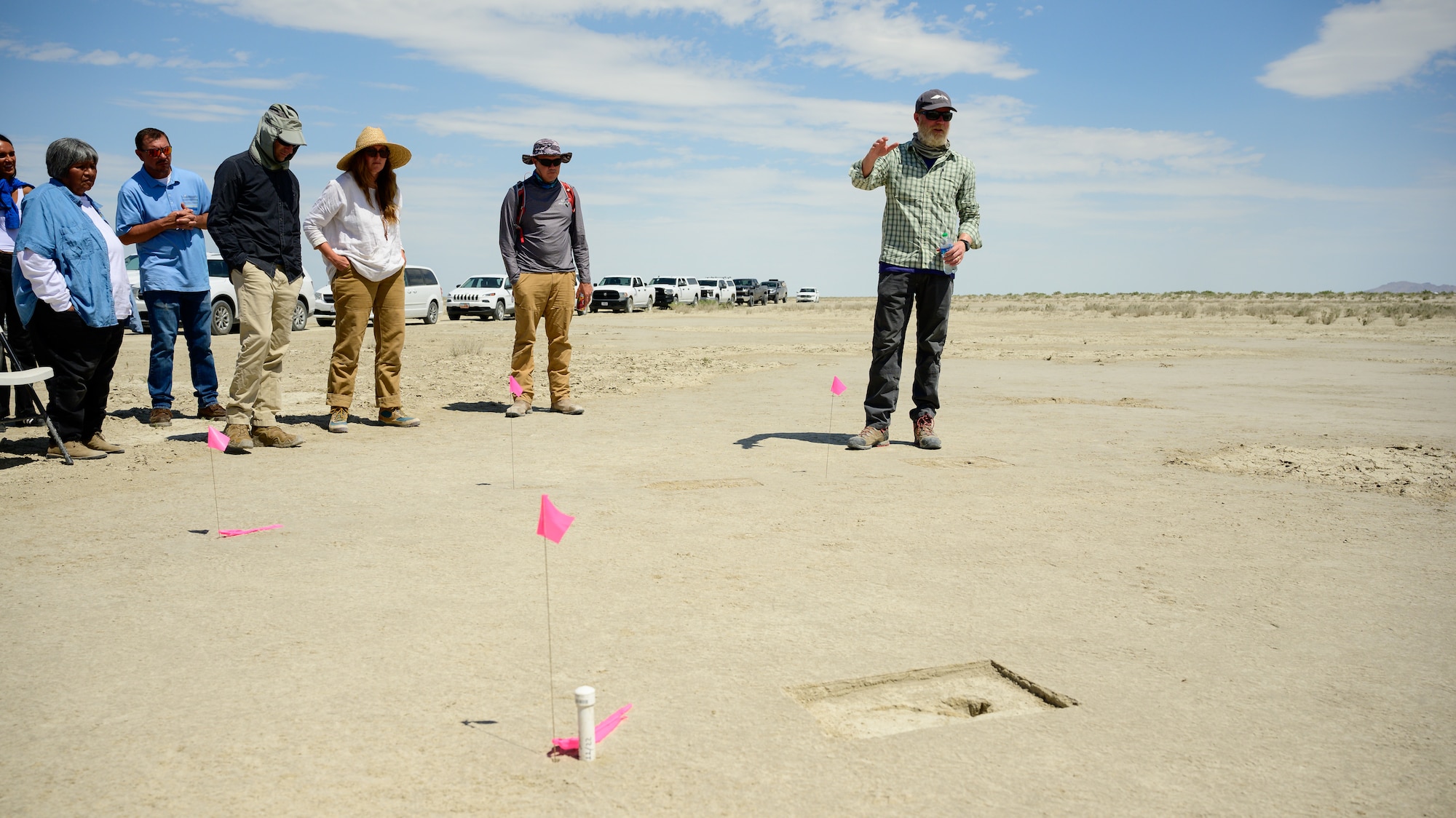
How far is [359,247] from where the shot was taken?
304 inches

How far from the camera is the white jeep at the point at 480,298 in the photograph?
35812 mm

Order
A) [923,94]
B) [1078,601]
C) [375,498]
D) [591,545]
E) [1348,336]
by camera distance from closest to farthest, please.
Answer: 1. [1078,601]
2. [591,545]
3. [375,498]
4. [923,94]
5. [1348,336]

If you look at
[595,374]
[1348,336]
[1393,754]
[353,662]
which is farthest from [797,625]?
[1348,336]

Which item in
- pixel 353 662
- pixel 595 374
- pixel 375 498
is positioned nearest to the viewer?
pixel 353 662

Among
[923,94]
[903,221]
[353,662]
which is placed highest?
[923,94]

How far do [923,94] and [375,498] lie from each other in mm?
4641

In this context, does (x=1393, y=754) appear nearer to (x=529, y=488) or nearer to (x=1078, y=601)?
(x=1078, y=601)

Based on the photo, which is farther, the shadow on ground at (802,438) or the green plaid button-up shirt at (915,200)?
the shadow on ground at (802,438)

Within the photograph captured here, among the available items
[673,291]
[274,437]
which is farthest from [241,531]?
[673,291]

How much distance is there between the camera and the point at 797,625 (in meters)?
3.50

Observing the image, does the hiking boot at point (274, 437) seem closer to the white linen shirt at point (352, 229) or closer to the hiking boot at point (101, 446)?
A: the hiking boot at point (101, 446)

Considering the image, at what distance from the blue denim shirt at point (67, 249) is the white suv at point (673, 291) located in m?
46.7

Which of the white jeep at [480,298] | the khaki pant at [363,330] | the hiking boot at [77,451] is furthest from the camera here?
the white jeep at [480,298]

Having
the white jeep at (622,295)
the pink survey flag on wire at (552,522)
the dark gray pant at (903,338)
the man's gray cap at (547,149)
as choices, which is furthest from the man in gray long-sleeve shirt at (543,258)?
the white jeep at (622,295)
